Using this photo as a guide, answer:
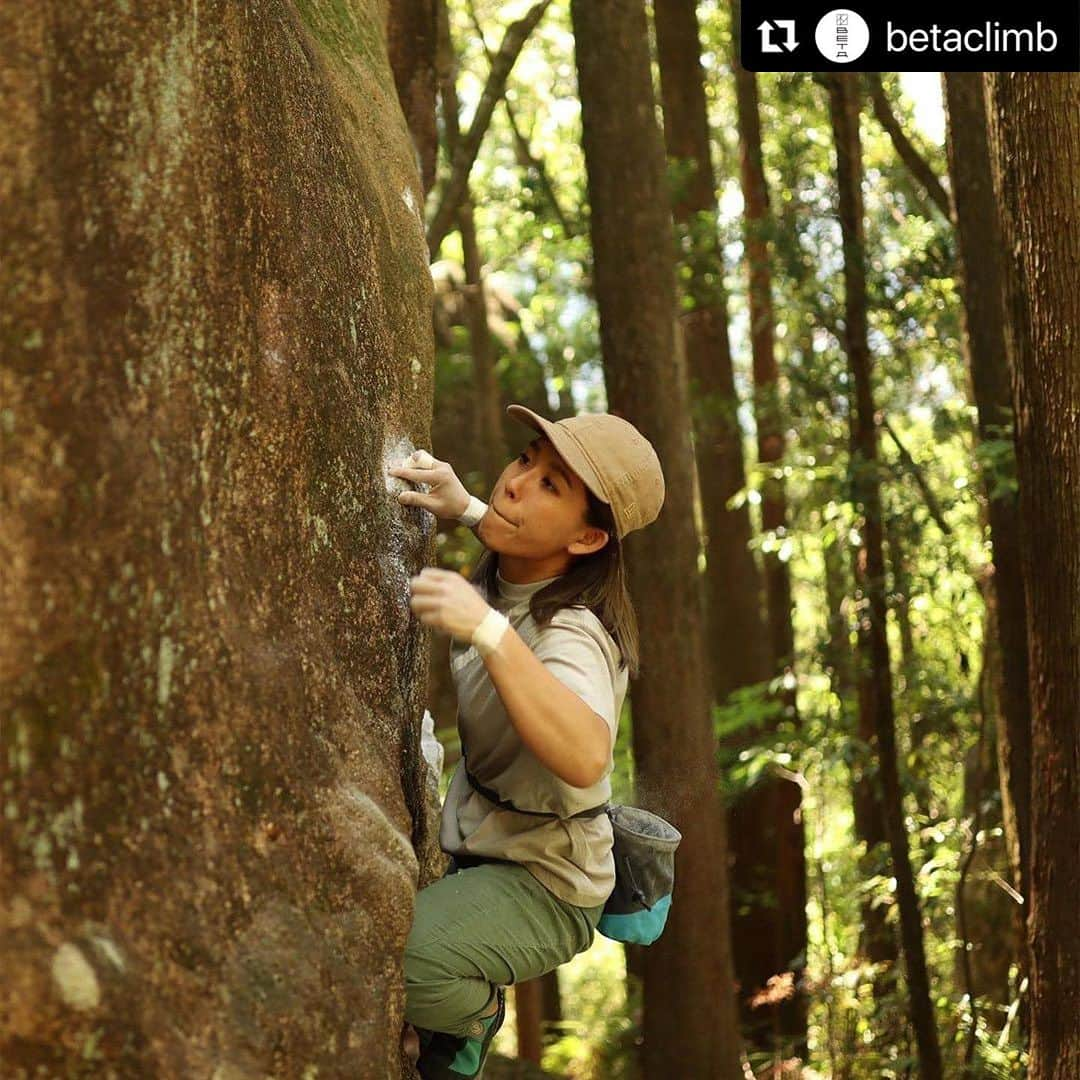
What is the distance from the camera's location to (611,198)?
27.6 feet

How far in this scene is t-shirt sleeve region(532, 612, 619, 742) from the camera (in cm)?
336

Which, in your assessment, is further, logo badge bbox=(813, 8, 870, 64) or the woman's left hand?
logo badge bbox=(813, 8, 870, 64)

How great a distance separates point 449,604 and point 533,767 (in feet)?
2.11

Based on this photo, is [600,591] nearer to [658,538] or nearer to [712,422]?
[658,538]

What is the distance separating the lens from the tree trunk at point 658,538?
8305 mm

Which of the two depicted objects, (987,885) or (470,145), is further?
(987,885)

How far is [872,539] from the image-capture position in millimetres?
9867

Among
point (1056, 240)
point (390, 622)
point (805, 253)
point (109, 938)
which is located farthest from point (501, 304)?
point (109, 938)

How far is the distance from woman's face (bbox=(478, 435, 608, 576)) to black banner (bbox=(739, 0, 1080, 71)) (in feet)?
11.7

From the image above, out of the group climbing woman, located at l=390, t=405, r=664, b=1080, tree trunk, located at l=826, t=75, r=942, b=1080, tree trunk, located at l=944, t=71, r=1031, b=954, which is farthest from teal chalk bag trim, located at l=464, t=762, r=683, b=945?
tree trunk, located at l=826, t=75, r=942, b=1080

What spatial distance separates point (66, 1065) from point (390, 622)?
152 centimetres

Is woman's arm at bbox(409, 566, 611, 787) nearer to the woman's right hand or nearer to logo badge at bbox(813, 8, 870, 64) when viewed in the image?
the woman's right hand

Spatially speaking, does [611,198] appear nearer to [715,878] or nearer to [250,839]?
[715,878]

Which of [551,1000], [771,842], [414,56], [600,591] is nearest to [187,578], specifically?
[600,591]
